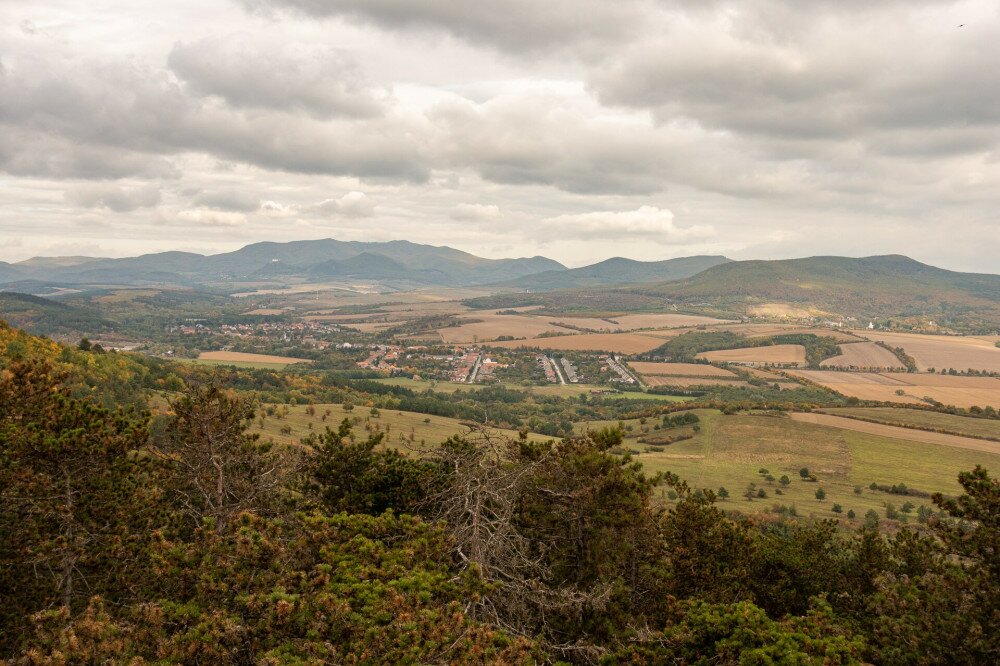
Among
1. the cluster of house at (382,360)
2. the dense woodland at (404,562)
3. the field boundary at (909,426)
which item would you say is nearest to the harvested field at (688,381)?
the field boundary at (909,426)

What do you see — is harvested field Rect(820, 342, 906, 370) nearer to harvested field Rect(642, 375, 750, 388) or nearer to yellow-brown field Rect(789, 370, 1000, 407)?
yellow-brown field Rect(789, 370, 1000, 407)

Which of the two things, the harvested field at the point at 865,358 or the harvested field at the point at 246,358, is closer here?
the harvested field at the point at 865,358

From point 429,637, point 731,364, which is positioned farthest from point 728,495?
point 731,364

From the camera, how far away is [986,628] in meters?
15.1

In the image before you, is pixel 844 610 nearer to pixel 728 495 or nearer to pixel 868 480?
pixel 728 495

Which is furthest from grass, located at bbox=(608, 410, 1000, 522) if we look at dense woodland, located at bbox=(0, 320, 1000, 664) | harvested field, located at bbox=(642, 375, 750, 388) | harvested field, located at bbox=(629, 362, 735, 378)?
harvested field, located at bbox=(629, 362, 735, 378)

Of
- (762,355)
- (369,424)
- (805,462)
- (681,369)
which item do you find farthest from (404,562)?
(762,355)

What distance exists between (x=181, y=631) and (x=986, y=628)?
63.9ft

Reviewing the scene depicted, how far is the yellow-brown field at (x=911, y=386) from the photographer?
112750 mm

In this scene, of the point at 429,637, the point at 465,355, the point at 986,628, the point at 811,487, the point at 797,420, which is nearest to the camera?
the point at 429,637

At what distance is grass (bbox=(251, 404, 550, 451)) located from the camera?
6606cm

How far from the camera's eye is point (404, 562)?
13922mm

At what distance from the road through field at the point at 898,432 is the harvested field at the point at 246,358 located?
13076 centimetres

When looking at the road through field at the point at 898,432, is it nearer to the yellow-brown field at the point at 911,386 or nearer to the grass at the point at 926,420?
the grass at the point at 926,420
